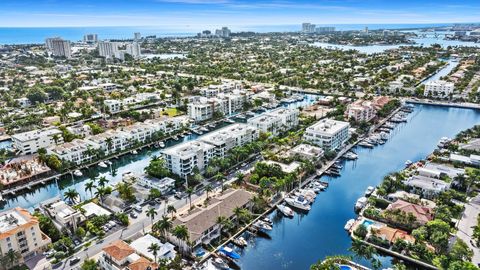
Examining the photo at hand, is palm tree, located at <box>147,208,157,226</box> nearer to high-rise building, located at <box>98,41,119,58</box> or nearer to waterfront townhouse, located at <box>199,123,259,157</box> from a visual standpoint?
waterfront townhouse, located at <box>199,123,259,157</box>

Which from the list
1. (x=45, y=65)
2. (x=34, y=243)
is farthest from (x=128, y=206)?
(x=45, y=65)

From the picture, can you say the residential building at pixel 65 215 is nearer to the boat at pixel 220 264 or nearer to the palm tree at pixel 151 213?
the palm tree at pixel 151 213

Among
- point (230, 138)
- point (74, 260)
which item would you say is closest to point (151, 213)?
point (74, 260)

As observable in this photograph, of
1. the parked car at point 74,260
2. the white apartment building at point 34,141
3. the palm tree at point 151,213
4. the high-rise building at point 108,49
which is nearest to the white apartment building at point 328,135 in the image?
the palm tree at point 151,213

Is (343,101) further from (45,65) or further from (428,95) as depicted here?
(45,65)

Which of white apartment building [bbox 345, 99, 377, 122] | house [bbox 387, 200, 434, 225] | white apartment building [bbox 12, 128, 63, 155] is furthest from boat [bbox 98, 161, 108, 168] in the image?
white apartment building [bbox 345, 99, 377, 122]

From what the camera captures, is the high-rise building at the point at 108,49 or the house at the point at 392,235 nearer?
the house at the point at 392,235
